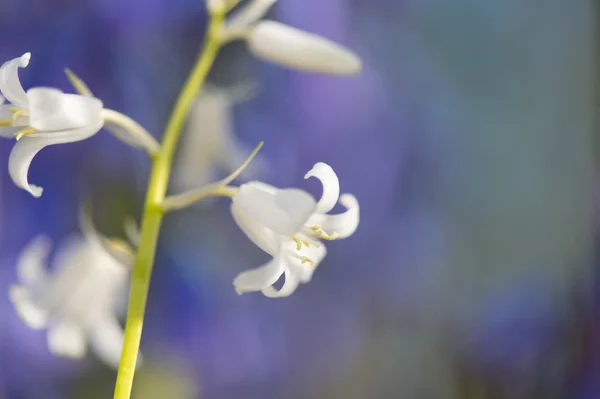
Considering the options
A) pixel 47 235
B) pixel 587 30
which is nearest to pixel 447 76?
pixel 587 30

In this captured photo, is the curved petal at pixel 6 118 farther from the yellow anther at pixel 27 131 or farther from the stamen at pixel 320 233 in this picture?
the stamen at pixel 320 233

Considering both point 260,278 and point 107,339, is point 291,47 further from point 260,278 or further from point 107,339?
point 107,339

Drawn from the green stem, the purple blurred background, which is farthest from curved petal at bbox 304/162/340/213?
the purple blurred background

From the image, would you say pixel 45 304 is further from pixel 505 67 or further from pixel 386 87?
pixel 505 67

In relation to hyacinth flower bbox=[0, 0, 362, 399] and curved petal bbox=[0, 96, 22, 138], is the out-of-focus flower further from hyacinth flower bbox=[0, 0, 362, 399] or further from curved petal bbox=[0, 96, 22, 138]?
curved petal bbox=[0, 96, 22, 138]

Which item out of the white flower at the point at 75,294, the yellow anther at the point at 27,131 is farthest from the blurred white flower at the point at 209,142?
the yellow anther at the point at 27,131
